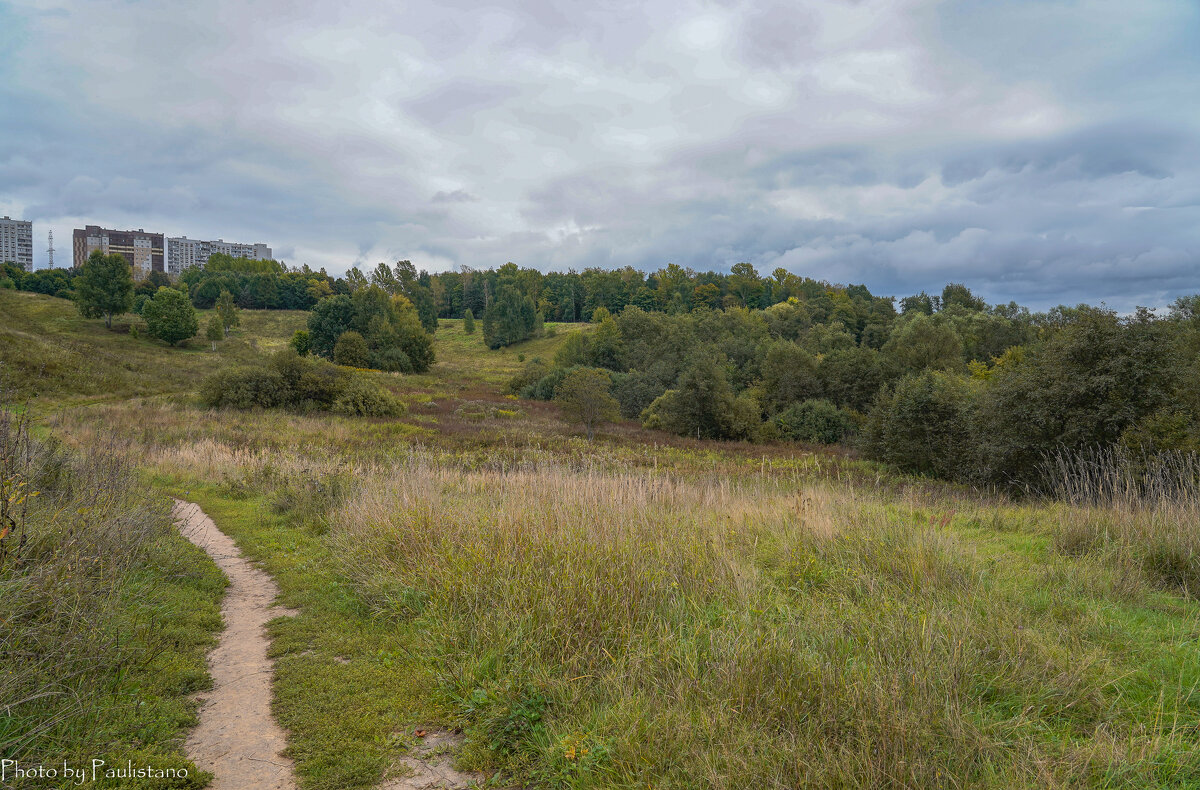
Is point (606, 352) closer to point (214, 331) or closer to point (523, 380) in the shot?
point (523, 380)

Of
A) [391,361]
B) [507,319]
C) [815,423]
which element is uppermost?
[507,319]

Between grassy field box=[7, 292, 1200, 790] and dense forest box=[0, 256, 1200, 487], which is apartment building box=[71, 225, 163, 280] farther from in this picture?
grassy field box=[7, 292, 1200, 790]

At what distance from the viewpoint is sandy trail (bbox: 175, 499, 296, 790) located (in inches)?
142

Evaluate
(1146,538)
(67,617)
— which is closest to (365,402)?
(67,617)

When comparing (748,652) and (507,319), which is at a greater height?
(507,319)

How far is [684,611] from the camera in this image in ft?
16.3

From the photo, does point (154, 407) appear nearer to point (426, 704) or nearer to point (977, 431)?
point (426, 704)

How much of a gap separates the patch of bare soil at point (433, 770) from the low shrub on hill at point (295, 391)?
31789 millimetres

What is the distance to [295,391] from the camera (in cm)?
3419

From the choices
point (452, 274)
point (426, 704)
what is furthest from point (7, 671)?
point (452, 274)

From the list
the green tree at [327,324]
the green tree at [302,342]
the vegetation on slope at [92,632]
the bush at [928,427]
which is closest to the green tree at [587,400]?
the bush at [928,427]

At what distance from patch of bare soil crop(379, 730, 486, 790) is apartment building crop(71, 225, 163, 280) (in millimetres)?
204757

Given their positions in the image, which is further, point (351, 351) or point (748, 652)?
point (351, 351)

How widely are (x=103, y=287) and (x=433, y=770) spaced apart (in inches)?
3469
